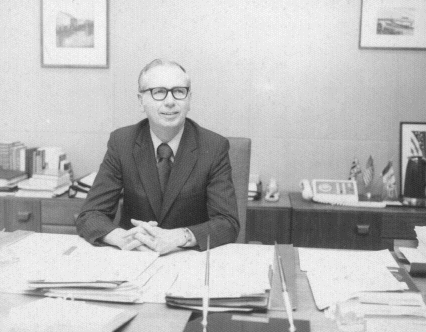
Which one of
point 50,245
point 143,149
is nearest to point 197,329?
point 50,245

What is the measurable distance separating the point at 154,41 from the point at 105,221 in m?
1.69

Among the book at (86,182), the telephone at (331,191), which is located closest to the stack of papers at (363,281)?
the telephone at (331,191)

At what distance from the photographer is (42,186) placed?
3057 millimetres

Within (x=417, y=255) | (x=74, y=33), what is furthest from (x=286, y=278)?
(x=74, y=33)

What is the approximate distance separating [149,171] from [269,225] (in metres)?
1.00

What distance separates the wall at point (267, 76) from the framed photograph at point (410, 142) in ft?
0.19

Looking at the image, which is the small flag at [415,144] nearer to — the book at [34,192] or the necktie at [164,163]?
the necktie at [164,163]

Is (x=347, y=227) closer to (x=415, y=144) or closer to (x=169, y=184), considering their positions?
(x=415, y=144)

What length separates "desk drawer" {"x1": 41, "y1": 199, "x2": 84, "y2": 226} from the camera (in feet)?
9.84

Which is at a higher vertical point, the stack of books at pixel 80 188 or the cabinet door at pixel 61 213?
the stack of books at pixel 80 188

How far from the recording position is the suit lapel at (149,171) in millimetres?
2076

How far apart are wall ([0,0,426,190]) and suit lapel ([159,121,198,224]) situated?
121cm

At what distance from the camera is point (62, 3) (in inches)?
131

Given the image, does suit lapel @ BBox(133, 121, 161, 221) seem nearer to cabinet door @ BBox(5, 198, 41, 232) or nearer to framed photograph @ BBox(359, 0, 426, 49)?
cabinet door @ BBox(5, 198, 41, 232)
